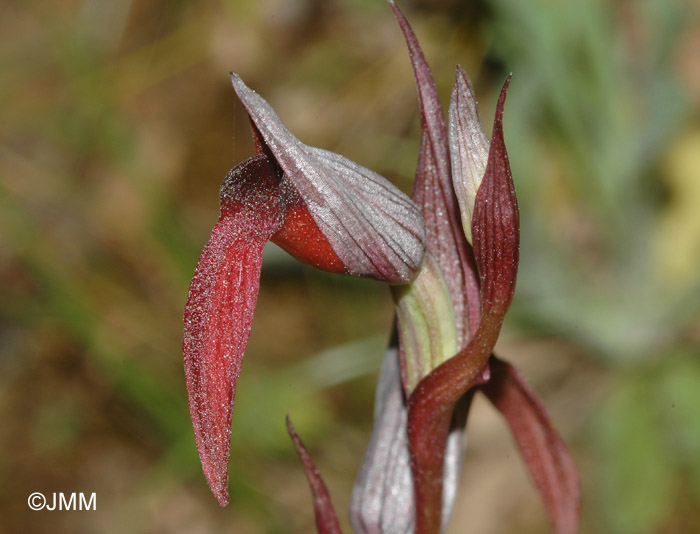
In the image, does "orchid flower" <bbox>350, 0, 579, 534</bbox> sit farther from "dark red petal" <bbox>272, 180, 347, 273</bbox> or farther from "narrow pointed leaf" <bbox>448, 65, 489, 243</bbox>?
"dark red petal" <bbox>272, 180, 347, 273</bbox>

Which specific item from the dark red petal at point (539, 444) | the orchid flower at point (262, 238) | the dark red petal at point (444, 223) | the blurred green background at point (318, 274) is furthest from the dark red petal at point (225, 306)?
the blurred green background at point (318, 274)

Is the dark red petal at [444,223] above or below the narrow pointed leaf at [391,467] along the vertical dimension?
above

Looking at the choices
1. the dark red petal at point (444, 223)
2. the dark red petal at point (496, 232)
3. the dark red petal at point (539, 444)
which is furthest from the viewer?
the dark red petal at point (539, 444)

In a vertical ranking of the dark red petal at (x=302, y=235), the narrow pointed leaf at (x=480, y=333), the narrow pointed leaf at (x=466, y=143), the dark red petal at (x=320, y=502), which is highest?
the narrow pointed leaf at (x=466, y=143)

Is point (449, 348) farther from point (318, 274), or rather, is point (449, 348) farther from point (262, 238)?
point (318, 274)

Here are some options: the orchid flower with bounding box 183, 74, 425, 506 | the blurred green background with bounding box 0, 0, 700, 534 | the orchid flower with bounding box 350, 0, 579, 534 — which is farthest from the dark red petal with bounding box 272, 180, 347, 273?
the blurred green background with bounding box 0, 0, 700, 534

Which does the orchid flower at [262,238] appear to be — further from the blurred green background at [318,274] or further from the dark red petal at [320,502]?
the blurred green background at [318,274]

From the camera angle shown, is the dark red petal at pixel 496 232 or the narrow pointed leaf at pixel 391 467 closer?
the dark red petal at pixel 496 232
